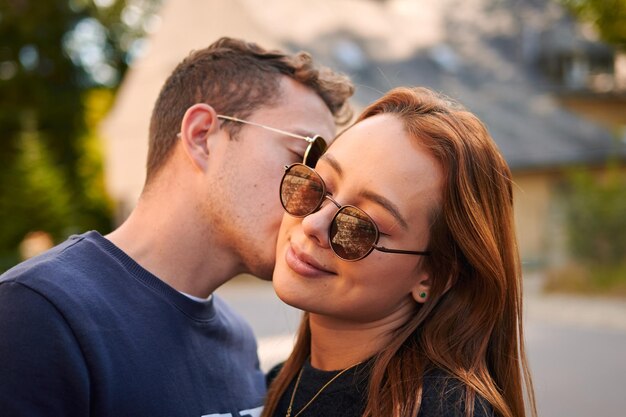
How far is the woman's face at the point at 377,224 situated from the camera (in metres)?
2.18

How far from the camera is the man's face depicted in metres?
2.82

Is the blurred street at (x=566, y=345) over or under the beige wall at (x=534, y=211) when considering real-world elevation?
under

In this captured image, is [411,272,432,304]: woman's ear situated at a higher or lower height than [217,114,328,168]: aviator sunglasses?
lower

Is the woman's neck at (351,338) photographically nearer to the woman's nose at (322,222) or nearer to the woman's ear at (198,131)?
the woman's nose at (322,222)

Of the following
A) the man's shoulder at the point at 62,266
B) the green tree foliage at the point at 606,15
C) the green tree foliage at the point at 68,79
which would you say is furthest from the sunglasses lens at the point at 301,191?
the green tree foliage at the point at 68,79

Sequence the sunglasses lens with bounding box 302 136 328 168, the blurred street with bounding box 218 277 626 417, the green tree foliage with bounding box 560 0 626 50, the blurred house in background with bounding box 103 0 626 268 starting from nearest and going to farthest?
1. the sunglasses lens with bounding box 302 136 328 168
2. the blurred street with bounding box 218 277 626 417
3. the green tree foliage with bounding box 560 0 626 50
4. the blurred house in background with bounding box 103 0 626 268

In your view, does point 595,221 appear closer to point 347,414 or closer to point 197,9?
point 197,9

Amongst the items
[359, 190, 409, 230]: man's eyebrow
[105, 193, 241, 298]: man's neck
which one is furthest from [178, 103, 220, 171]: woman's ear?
[359, 190, 409, 230]: man's eyebrow

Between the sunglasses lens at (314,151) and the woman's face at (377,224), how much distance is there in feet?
1.36

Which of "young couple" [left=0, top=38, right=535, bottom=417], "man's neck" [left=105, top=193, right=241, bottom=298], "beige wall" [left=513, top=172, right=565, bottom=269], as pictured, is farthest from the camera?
"beige wall" [left=513, top=172, right=565, bottom=269]

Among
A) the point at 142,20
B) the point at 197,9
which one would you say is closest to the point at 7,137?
the point at 142,20

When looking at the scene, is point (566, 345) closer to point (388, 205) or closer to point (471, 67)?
point (388, 205)

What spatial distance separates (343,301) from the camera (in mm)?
2238

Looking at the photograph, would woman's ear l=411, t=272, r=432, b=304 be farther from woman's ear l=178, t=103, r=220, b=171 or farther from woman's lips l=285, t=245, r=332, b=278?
woman's ear l=178, t=103, r=220, b=171
